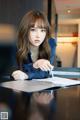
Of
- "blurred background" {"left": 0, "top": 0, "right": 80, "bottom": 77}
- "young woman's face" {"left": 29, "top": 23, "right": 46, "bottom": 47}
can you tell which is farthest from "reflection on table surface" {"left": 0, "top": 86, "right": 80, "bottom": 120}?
"blurred background" {"left": 0, "top": 0, "right": 80, "bottom": 77}

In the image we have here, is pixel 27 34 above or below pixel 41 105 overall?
above

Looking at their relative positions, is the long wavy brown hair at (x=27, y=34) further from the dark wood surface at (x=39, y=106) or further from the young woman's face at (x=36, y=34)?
the dark wood surface at (x=39, y=106)

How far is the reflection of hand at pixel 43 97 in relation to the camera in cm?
55

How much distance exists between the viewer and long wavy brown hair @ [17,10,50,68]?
1.05m

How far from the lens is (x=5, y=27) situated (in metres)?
1.59

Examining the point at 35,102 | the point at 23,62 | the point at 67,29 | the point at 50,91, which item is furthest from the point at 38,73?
the point at 67,29

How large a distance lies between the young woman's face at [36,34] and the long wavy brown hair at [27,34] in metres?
0.02

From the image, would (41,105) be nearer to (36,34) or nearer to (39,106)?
(39,106)

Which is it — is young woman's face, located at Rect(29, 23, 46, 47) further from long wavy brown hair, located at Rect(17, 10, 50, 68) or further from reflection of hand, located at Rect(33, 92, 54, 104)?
reflection of hand, located at Rect(33, 92, 54, 104)

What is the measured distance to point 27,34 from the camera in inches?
42.3

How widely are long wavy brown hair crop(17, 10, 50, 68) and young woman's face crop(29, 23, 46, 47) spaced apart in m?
0.02

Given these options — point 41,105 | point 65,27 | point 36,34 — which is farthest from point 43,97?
point 65,27

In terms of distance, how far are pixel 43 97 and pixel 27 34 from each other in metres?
0.53

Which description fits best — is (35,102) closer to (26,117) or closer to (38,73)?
(26,117)
